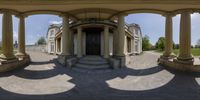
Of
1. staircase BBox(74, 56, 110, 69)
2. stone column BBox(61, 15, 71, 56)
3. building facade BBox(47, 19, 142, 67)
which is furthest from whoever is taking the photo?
building facade BBox(47, 19, 142, 67)

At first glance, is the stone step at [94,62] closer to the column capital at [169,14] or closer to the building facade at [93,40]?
the building facade at [93,40]

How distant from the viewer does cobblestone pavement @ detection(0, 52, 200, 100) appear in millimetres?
9086

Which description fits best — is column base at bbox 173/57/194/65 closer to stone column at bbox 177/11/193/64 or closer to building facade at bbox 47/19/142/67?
stone column at bbox 177/11/193/64

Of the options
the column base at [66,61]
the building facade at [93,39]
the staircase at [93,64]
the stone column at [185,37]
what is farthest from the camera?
the building facade at [93,39]

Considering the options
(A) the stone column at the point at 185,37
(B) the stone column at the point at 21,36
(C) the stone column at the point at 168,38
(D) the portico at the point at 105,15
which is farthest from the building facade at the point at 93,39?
(A) the stone column at the point at 185,37

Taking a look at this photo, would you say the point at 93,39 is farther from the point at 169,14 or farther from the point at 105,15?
the point at 169,14

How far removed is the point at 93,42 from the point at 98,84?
11.8 metres

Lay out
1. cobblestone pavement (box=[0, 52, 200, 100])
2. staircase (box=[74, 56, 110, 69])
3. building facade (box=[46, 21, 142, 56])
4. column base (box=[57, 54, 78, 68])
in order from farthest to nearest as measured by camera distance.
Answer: building facade (box=[46, 21, 142, 56])
column base (box=[57, 54, 78, 68])
staircase (box=[74, 56, 110, 69])
cobblestone pavement (box=[0, 52, 200, 100])

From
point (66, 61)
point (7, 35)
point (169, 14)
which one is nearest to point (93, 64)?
point (66, 61)

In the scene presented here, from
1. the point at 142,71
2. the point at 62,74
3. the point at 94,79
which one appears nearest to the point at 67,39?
the point at 62,74

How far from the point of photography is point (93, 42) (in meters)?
22.7

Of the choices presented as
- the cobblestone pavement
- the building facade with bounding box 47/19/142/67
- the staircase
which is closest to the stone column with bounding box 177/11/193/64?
the cobblestone pavement

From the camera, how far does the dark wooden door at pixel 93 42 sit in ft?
73.9

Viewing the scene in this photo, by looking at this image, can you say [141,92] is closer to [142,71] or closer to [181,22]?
[142,71]
